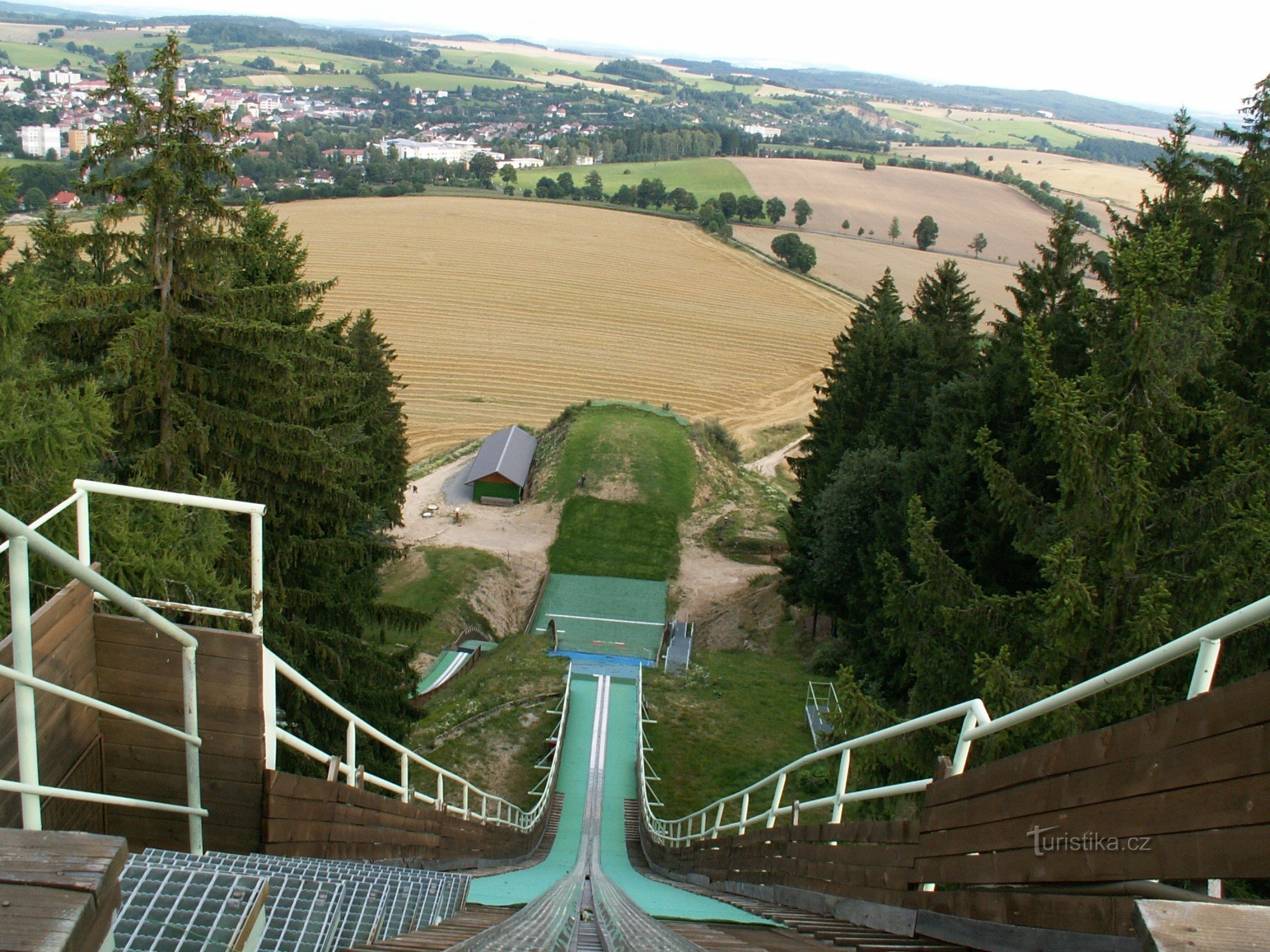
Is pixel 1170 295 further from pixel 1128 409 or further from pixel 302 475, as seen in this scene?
pixel 302 475

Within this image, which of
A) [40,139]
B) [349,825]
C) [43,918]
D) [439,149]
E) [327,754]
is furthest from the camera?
[439,149]

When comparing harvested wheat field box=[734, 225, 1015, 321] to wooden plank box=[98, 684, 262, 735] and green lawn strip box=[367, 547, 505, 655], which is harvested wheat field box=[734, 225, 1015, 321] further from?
wooden plank box=[98, 684, 262, 735]

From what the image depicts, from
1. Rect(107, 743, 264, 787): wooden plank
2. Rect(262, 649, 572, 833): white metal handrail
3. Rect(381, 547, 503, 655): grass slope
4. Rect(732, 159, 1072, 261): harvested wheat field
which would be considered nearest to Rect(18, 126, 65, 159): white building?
Rect(732, 159, 1072, 261): harvested wheat field

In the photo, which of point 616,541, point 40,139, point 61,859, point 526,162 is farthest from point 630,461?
point 40,139

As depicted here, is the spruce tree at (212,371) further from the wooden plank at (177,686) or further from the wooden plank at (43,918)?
the wooden plank at (43,918)

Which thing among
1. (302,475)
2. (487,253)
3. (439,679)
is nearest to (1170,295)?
(302,475)

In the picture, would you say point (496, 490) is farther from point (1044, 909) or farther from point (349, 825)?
point (1044, 909)
